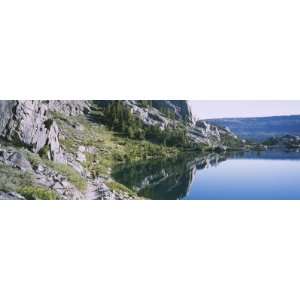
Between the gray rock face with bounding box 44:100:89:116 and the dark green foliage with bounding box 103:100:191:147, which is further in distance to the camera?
the dark green foliage with bounding box 103:100:191:147

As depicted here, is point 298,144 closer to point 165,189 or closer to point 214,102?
point 214,102

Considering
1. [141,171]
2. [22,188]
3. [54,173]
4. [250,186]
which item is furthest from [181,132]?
[22,188]

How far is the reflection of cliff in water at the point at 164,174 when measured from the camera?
8.73 metres

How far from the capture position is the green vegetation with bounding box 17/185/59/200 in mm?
8516

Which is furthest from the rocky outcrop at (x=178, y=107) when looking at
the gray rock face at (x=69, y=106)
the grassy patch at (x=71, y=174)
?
the grassy patch at (x=71, y=174)

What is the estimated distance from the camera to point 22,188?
855 centimetres

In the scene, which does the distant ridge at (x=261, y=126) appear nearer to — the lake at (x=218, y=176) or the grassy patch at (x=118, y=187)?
the lake at (x=218, y=176)

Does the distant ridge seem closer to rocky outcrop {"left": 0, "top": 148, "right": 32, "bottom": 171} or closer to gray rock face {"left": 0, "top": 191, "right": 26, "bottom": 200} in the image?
rocky outcrop {"left": 0, "top": 148, "right": 32, "bottom": 171}

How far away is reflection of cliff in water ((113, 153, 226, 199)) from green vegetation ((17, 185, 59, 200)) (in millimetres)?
1210

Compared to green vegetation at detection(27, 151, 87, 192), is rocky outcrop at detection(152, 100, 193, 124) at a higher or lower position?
higher

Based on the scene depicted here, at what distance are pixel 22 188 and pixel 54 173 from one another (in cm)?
63

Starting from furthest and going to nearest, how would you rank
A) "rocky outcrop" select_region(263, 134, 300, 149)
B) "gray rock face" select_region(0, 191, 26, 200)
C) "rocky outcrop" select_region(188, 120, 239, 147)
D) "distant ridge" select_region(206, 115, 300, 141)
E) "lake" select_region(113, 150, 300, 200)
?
1. "rocky outcrop" select_region(188, 120, 239, 147)
2. "rocky outcrop" select_region(263, 134, 300, 149)
3. "distant ridge" select_region(206, 115, 300, 141)
4. "lake" select_region(113, 150, 300, 200)
5. "gray rock face" select_region(0, 191, 26, 200)

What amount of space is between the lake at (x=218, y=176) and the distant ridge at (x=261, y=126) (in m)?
0.36

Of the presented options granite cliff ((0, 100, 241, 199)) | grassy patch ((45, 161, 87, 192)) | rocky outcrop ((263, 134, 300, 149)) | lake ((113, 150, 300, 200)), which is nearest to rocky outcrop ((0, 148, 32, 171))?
granite cliff ((0, 100, 241, 199))
